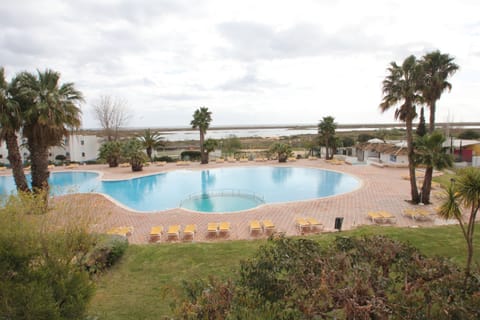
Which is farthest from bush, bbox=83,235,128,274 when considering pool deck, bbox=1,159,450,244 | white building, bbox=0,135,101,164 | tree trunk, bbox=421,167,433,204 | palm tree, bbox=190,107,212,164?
white building, bbox=0,135,101,164

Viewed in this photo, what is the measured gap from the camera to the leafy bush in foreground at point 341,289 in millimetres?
2902

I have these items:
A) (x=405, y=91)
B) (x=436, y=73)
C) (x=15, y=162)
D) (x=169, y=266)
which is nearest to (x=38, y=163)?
(x=15, y=162)

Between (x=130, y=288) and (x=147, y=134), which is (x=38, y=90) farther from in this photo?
(x=147, y=134)

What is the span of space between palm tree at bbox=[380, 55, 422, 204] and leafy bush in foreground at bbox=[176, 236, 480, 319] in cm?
1243

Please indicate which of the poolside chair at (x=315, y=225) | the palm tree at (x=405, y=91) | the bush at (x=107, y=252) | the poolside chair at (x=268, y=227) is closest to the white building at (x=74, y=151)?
the bush at (x=107, y=252)

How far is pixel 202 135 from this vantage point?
32156 mm

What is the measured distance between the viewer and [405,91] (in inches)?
559

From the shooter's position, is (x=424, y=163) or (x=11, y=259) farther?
(x=424, y=163)

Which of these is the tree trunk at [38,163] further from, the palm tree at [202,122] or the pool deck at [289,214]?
the palm tree at [202,122]

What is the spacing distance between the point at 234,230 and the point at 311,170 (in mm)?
17954

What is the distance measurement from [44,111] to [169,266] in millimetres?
10282

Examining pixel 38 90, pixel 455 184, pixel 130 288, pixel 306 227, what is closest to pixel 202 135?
pixel 38 90

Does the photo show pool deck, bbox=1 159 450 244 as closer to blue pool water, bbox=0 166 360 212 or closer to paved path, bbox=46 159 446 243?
paved path, bbox=46 159 446 243

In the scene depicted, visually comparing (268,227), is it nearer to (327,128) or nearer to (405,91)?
(405,91)
